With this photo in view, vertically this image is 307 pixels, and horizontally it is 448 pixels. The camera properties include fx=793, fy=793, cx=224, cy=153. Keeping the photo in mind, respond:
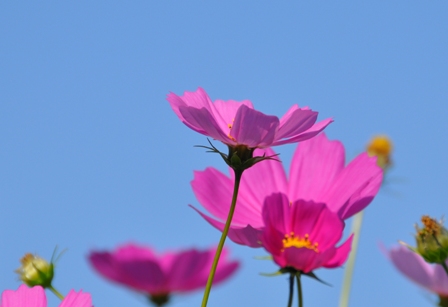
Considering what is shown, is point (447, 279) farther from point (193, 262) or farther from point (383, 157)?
point (383, 157)

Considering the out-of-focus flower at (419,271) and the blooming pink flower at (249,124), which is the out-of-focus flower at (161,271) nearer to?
the out-of-focus flower at (419,271)

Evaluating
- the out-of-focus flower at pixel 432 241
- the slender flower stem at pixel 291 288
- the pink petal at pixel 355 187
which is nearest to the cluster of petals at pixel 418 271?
the out-of-focus flower at pixel 432 241

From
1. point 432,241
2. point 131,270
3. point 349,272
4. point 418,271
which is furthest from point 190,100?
point 131,270

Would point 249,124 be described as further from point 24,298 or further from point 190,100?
point 24,298

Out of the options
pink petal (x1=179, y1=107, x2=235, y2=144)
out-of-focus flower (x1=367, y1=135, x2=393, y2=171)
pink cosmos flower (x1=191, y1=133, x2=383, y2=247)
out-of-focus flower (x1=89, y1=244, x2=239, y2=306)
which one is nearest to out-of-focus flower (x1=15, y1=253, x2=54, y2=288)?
pink cosmos flower (x1=191, y1=133, x2=383, y2=247)

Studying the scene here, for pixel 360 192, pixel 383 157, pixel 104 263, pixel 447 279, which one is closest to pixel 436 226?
pixel 360 192
